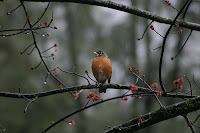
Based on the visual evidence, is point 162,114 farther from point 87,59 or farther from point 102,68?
point 87,59

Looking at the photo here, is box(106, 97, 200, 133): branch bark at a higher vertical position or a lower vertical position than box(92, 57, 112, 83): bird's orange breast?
lower

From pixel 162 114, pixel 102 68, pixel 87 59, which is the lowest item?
pixel 162 114

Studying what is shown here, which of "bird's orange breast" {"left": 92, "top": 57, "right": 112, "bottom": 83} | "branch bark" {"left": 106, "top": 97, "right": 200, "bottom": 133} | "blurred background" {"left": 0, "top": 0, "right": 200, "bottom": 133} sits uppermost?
"blurred background" {"left": 0, "top": 0, "right": 200, "bottom": 133}

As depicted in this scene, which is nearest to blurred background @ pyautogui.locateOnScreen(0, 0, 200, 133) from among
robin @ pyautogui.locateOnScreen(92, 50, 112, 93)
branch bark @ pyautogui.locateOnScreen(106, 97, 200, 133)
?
robin @ pyautogui.locateOnScreen(92, 50, 112, 93)

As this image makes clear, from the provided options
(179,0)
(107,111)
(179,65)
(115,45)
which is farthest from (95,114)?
(179,0)

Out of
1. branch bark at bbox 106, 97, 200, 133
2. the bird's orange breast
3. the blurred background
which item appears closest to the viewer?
branch bark at bbox 106, 97, 200, 133

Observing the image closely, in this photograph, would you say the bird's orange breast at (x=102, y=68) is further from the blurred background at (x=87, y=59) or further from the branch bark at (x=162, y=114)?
the branch bark at (x=162, y=114)

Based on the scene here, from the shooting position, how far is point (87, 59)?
8.84 metres

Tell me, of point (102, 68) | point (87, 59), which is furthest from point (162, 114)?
point (87, 59)

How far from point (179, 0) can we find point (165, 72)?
2417mm

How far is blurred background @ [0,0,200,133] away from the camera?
632 cm

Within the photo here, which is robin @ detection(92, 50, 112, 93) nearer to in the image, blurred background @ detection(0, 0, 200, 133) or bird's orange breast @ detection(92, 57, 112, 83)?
bird's orange breast @ detection(92, 57, 112, 83)

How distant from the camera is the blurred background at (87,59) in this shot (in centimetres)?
632

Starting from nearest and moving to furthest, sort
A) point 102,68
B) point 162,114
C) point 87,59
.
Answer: point 162,114, point 102,68, point 87,59
